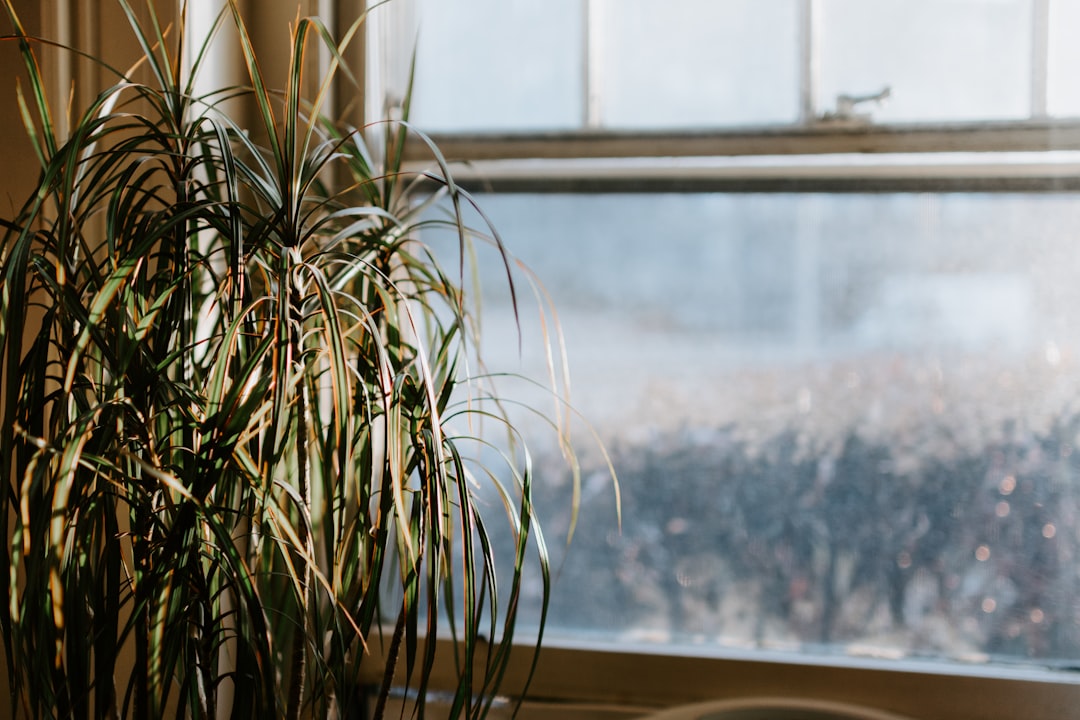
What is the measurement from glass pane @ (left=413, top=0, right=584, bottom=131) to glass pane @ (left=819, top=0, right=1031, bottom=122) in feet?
1.31

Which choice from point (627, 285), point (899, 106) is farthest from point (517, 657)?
point (899, 106)

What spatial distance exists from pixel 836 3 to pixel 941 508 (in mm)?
790

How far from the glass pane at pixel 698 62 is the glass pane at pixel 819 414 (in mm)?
137

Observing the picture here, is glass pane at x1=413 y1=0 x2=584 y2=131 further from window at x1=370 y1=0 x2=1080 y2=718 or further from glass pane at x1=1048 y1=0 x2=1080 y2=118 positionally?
glass pane at x1=1048 y1=0 x2=1080 y2=118

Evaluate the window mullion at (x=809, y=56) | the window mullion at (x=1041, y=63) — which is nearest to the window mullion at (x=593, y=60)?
the window mullion at (x=809, y=56)

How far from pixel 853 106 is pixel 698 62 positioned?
246 millimetres

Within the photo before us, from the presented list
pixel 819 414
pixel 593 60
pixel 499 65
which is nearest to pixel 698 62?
pixel 593 60

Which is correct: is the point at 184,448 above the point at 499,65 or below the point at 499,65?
below

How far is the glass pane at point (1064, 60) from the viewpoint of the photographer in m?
1.18

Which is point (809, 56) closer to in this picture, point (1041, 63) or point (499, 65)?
point (1041, 63)

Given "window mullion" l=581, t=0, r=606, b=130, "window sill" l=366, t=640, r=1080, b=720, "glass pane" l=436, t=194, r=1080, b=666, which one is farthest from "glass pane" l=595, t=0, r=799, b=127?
"window sill" l=366, t=640, r=1080, b=720

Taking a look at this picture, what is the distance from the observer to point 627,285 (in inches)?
51.7

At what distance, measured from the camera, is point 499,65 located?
52.3 inches

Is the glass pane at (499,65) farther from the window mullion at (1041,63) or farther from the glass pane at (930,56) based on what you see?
the window mullion at (1041,63)
